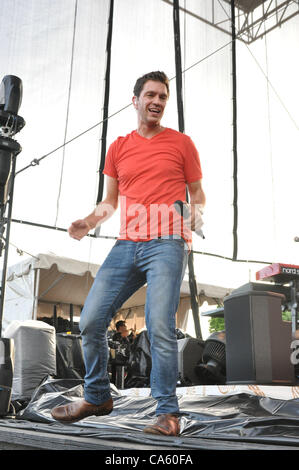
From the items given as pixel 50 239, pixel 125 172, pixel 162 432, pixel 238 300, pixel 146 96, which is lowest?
pixel 162 432

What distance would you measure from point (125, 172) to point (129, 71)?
4925mm

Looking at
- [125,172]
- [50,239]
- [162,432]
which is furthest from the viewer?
[50,239]

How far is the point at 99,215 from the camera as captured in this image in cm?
158

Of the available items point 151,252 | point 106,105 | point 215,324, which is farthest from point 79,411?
point 215,324

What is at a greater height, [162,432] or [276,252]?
[276,252]

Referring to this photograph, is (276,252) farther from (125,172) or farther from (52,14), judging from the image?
(125,172)

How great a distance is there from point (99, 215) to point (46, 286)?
14.6 ft

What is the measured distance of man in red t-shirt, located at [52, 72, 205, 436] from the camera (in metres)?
1.37

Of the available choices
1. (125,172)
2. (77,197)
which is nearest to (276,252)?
(77,197)

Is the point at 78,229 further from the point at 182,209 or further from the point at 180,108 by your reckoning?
the point at 180,108

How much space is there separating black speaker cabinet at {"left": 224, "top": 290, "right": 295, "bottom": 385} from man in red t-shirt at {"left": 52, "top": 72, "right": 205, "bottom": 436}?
1.05 meters

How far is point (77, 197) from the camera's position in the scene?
221 inches

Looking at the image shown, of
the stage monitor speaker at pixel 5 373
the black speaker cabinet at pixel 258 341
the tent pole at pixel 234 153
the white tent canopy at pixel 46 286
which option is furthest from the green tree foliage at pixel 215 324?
the stage monitor speaker at pixel 5 373

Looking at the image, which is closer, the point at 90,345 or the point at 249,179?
the point at 90,345
